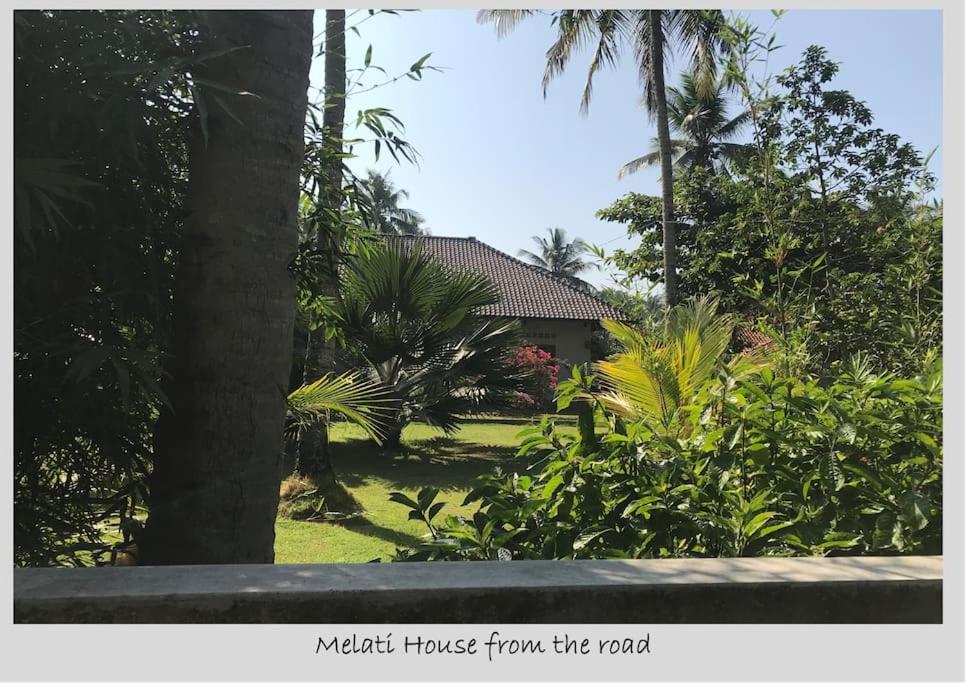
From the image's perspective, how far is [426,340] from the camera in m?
10.2

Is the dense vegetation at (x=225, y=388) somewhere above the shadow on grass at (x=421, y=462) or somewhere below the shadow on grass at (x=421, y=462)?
above

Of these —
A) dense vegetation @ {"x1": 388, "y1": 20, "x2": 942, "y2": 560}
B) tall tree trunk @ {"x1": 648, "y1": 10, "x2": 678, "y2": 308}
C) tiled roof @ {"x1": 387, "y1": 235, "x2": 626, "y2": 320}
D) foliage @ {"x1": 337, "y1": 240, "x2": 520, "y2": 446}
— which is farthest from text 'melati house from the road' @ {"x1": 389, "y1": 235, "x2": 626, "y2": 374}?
dense vegetation @ {"x1": 388, "y1": 20, "x2": 942, "y2": 560}

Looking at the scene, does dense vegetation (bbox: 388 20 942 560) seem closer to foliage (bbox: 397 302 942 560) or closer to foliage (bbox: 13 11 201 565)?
foliage (bbox: 397 302 942 560)

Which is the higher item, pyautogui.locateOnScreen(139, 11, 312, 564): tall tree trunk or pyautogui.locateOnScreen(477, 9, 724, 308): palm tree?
pyautogui.locateOnScreen(477, 9, 724, 308): palm tree

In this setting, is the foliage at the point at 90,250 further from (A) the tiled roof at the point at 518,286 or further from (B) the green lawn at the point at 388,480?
(A) the tiled roof at the point at 518,286

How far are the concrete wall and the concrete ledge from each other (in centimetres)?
1912

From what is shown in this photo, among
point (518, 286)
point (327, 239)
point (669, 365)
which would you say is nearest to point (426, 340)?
point (327, 239)

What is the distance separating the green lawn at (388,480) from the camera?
5426 mm

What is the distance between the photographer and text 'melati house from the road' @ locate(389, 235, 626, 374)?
68.0ft

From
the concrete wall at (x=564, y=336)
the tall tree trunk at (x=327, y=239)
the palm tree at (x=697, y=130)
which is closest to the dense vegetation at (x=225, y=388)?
the tall tree trunk at (x=327, y=239)

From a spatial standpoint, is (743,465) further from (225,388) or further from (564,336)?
(564,336)

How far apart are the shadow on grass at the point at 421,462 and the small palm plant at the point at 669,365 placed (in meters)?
4.01

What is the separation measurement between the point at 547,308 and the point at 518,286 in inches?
65.4

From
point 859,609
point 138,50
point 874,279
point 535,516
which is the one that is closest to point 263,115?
point 138,50
